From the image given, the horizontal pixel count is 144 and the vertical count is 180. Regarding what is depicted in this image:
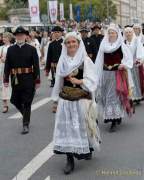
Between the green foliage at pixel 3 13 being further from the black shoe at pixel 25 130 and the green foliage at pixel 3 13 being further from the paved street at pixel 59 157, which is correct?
the black shoe at pixel 25 130

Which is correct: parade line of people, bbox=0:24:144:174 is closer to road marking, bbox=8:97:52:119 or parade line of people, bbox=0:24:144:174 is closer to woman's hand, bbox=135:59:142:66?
woman's hand, bbox=135:59:142:66

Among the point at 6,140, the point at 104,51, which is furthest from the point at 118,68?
the point at 6,140

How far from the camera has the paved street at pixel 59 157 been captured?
22.0 ft

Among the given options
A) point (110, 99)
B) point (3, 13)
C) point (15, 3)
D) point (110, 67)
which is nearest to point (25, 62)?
point (110, 67)

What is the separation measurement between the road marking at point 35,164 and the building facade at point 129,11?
128 meters

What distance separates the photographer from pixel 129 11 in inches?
6452

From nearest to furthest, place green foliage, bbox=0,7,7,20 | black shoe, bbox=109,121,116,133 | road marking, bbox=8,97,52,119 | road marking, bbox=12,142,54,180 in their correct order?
road marking, bbox=12,142,54,180, black shoe, bbox=109,121,116,133, road marking, bbox=8,97,52,119, green foliage, bbox=0,7,7,20

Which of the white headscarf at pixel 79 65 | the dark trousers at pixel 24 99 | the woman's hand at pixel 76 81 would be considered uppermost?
the white headscarf at pixel 79 65

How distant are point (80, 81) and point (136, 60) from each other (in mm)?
5170

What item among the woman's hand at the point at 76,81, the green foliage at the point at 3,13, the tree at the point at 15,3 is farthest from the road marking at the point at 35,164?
the tree at the point at 15,3

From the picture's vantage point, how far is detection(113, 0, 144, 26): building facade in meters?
148

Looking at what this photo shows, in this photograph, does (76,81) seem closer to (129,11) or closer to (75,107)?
(75,107)

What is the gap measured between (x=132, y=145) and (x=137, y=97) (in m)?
3.93

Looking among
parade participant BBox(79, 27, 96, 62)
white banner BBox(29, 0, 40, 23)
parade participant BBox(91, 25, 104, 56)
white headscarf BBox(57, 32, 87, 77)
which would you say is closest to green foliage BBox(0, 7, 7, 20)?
white banner BBox(29, 0, 40, 23)
